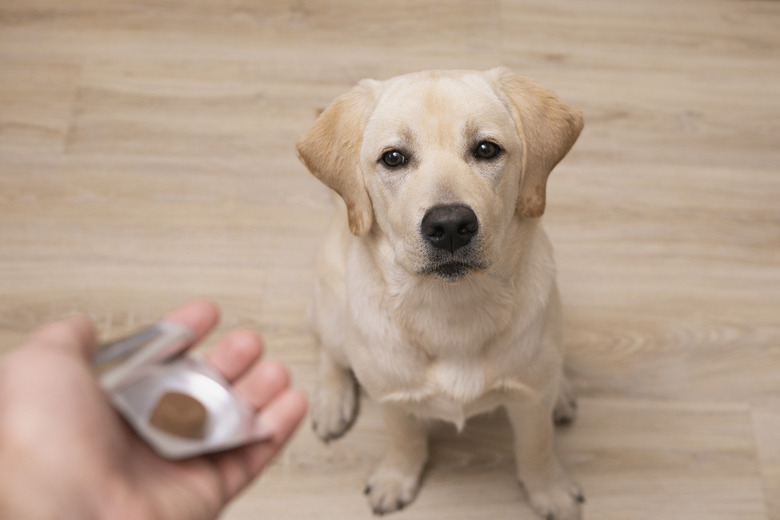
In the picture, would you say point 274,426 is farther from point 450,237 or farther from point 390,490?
point 390,490

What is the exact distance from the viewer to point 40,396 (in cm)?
119

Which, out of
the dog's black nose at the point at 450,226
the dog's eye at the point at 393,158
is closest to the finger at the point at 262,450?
the dog's black nose at the point at 450,226

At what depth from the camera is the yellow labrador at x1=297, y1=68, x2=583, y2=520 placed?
60.7 inches

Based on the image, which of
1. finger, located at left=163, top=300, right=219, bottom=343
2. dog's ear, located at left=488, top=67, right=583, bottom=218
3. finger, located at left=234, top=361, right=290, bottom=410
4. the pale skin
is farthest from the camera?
dog's ear, located at left=488, top=67, right=583, bottom=218

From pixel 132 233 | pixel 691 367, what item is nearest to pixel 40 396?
pixel 132 233

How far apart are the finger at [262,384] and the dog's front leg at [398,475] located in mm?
697

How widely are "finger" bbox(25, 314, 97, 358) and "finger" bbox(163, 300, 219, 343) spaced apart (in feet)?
0.55

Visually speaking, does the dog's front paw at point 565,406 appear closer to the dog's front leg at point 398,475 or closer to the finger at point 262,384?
the dog's front leg at point 398,475

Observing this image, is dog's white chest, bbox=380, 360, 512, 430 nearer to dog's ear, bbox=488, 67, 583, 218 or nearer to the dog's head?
the dog's head

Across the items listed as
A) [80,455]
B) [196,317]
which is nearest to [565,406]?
[196,317]

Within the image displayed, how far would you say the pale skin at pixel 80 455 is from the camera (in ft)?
3.79

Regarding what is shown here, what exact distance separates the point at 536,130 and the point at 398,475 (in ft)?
3.98

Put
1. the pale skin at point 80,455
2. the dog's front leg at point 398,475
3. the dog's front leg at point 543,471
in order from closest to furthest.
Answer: the pale skin at point 80,455 → the dog's front leg at point 543,471 → the dog's front leg at point 398,475

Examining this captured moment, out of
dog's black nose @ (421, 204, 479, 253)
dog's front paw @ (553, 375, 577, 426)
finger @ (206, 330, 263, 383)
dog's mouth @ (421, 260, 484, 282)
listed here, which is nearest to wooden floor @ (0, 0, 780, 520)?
dog's front paw @ (553, 375, 577, 426)
